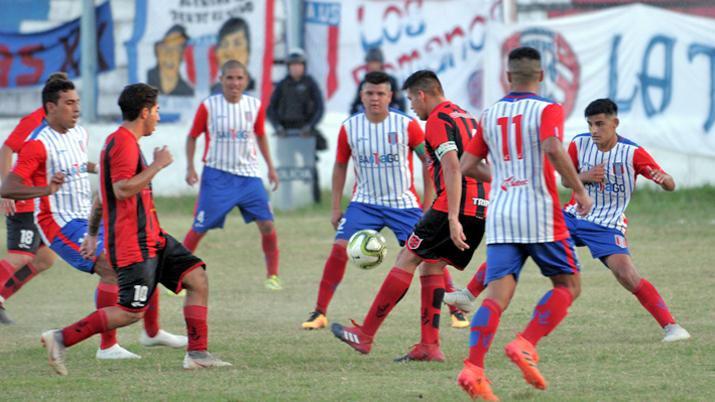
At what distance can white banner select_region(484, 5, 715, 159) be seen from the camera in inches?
730

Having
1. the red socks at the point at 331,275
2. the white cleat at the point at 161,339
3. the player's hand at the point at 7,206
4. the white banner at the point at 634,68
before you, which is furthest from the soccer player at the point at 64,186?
the white banner at the point at 634,68

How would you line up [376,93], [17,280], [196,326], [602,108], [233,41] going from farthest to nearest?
[233,41] < [17,280] < [376,93] < [602,108] < [196,326]

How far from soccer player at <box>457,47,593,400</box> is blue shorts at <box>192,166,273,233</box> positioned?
5.50 metres

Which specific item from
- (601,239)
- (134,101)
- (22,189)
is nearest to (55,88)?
(22,189)

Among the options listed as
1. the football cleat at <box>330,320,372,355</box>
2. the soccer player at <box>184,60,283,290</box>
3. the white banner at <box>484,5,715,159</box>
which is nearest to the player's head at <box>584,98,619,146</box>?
the football cleat at <box>330,320,372,355</box>

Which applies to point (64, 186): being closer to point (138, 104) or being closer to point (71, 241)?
point (71, 241)

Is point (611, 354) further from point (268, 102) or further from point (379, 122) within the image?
point (268, 102)

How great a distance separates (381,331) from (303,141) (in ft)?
33.6

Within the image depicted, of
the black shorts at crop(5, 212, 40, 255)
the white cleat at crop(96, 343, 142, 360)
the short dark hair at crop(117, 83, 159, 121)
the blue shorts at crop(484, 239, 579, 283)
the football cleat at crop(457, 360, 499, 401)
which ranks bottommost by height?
the white cleat at crop(96, 343, 142, 360)

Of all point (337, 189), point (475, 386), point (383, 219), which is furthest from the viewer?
point (337, 189)

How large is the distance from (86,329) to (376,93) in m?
3.08

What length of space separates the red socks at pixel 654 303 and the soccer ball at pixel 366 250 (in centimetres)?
182

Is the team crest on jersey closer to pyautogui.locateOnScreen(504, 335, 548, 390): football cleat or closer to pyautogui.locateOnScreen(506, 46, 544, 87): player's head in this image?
pyautogui.locateOnScreen(506, 46, 544, 87): player's head

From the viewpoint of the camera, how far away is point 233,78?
40.0 ft
